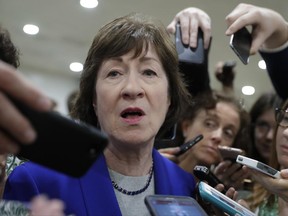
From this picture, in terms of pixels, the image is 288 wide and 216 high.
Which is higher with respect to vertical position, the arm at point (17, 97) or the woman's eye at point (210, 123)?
the arm at point (17, 97)

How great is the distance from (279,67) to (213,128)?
0.32m

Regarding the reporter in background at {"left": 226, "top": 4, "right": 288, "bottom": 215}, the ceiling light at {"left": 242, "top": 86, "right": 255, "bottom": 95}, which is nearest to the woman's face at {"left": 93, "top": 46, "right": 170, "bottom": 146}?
the reporter in background at {"left": 226, "top": 4, "right": 288, "bottom": 215}

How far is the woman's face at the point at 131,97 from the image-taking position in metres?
0.81

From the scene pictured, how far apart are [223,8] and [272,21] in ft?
6.01

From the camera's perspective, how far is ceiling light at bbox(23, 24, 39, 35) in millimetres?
3661

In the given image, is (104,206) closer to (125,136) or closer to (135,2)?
(125,136)

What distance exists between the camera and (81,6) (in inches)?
123

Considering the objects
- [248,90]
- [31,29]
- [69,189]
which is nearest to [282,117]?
[69,189]

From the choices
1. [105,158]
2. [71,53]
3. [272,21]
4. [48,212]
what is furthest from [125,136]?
[71,53]

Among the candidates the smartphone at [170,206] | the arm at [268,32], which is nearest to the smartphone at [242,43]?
the arm at [268,32]

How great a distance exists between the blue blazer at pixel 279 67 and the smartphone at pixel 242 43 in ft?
0.62

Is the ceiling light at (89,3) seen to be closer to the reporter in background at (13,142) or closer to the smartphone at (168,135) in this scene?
the smartphone at (168,135)

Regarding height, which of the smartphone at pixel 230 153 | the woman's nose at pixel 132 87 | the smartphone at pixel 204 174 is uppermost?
the woman's nose at pixel 132 87

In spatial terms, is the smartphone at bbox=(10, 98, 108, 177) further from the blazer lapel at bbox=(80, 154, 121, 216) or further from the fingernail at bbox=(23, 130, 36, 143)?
the blazer lapel at bbox=(80, 154, 121, 216)
